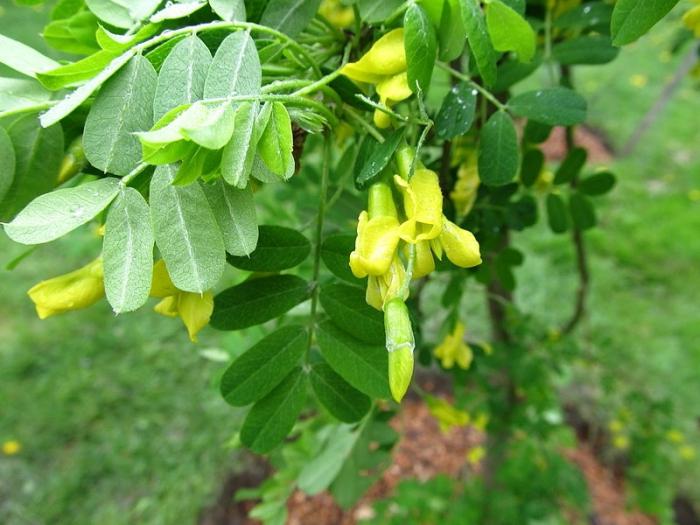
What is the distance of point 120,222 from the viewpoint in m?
0.40

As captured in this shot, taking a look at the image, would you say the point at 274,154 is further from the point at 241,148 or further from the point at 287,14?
the point at 287,14

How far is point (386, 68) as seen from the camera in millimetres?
434

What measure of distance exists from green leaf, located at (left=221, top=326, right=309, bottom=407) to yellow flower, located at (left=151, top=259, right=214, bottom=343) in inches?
3.2

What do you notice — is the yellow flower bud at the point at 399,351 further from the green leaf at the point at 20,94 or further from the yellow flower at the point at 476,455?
the yellow flower at the point at 476,455

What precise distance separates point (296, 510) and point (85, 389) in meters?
0.84

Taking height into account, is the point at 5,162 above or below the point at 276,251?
above

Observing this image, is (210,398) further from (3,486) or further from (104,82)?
(104,82)

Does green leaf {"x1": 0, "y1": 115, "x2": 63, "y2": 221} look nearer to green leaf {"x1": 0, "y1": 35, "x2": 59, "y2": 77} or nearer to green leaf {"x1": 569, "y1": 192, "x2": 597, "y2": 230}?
green leaf {"x1": 0, "y1": 35, "x2": 59, "y2": 77}

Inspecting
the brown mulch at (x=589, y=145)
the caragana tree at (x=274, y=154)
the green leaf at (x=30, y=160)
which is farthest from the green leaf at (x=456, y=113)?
the brown mulch at (x=589, y=145)

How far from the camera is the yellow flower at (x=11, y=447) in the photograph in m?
1.86

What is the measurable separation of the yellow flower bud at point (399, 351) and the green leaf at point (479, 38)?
0.66ft

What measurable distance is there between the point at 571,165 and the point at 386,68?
0.45 m

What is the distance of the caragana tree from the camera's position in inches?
14.8

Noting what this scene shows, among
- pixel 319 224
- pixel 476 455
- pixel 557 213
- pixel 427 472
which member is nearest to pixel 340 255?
pixel 319 224
